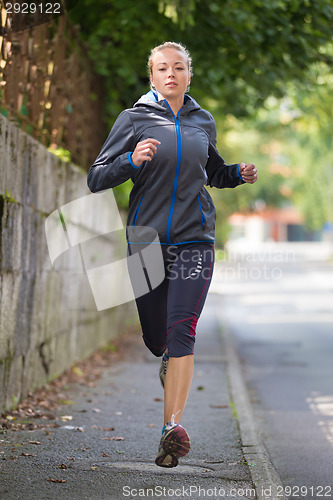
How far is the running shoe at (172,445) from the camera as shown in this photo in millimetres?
3828

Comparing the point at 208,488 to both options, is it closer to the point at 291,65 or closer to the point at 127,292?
the point at 291,65

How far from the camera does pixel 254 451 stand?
5.03 meters

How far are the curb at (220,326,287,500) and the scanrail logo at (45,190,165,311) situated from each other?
116cm

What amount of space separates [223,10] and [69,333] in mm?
3673

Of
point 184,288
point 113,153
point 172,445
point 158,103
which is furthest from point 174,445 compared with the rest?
point 158,103

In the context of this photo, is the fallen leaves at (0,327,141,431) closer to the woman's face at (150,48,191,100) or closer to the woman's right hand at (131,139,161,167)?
the woman's right hand at (131,139,161,167)

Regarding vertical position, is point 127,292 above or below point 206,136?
below

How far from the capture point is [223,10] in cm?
862

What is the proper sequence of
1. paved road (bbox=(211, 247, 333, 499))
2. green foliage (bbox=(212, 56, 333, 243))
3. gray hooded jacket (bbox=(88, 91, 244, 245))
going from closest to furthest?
gray hooded jacket (bbox=(88, 91, 244, 245)) → paved road (bbox=(211, 247, 333, 499)) → green foliage (bbox=(212, 56, 333, 243))

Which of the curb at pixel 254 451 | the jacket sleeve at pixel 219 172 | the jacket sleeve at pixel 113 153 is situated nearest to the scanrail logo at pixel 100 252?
the jacket sleeve at pixel 113 153

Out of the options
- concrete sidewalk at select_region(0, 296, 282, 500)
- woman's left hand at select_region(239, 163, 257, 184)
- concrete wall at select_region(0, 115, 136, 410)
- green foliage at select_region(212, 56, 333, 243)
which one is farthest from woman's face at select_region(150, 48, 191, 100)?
green foliage at select_region(212, 56, 333, 243)

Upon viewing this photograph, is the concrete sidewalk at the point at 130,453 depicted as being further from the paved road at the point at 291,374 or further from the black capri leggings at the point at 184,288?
the black capri leggings at the point at 184,288

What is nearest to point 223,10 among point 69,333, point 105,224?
point 105,224

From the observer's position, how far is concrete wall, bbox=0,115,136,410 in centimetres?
549
